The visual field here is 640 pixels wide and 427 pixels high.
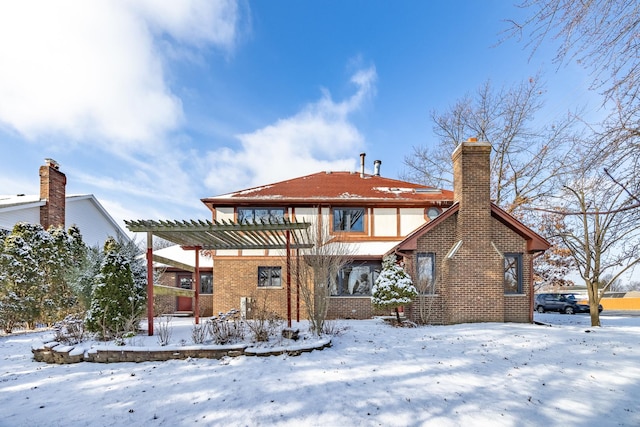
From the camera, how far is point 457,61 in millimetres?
7520

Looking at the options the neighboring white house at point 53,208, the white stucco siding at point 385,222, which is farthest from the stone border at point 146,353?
the white stucco siding at point 385,222

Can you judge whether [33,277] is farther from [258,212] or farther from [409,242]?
[409,242]

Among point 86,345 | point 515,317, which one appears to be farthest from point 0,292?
point 515,317

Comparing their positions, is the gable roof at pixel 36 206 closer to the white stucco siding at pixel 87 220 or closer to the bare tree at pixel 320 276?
the white stucco siding at pixel 87 220

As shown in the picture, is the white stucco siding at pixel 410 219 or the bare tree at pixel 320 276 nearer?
the bare tree at pixel 320 276

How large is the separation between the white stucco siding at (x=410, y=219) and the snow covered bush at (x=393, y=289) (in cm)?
Result: 413

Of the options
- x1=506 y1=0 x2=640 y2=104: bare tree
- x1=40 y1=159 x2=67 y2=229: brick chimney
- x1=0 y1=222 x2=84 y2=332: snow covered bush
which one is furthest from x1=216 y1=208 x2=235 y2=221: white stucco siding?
x1=506 y1=0 x2=640 y2=104: bare tree

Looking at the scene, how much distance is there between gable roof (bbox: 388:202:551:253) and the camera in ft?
36.7

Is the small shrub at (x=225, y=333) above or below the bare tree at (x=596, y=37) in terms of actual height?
below

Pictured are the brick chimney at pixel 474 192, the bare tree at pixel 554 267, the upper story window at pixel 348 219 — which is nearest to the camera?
the brick chimney at pixel 474 192

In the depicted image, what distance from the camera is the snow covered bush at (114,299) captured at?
7.91m

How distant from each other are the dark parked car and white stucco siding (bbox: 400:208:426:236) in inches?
560

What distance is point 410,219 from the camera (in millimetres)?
15023

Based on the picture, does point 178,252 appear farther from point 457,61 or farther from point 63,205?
point 457,61
